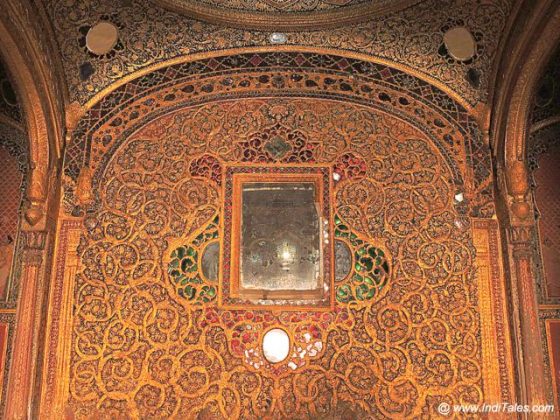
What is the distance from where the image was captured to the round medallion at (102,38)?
6.30 meters

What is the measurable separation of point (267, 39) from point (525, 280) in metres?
3.20

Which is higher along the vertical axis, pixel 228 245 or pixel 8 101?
pixel 8 101

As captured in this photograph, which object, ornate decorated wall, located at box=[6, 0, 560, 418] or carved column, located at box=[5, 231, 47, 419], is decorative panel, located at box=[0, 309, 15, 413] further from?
carved column, located at box=[5, 231, 47, 419]

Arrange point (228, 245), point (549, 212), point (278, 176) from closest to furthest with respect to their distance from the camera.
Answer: point (228, 245) → point (549, 212) → point (278, 176)

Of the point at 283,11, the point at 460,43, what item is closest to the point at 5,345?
the point at 283,11

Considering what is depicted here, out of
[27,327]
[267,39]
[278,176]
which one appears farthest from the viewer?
[267,39]

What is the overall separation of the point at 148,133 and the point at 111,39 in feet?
3.06

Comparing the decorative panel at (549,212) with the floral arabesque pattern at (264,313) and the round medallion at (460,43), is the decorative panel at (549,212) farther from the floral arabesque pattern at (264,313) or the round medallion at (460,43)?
the round medallion at (460,43)

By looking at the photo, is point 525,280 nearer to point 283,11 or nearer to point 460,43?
point 460,43

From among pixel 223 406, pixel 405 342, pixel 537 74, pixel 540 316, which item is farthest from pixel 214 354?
pixel 537 74

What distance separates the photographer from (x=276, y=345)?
590 cm

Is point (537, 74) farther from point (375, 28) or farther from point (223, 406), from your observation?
point (223, 406)

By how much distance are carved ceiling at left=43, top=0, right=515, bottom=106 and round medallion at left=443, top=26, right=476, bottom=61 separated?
45 mm

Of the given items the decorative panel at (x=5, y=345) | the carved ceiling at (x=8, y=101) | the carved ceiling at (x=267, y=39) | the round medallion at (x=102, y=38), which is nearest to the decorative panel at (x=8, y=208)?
the decorative panel at (x=5, y=345)
